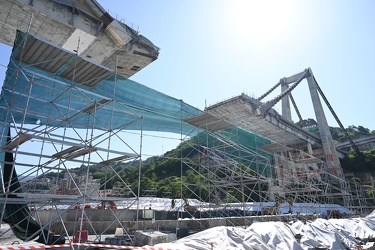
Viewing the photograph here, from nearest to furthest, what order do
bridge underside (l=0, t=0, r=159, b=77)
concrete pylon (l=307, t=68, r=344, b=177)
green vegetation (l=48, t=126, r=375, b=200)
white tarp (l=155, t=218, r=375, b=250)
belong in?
white tarp (l=155, t=218, r=375, b=250) → bridge underside (l=0, t=0, r=159, b=77) → concrete pylon (l=307, t=68, r=344, b=177) → green vegetation (l=48, t=126, r=375, b=200)

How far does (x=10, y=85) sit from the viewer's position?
10266 millimetres

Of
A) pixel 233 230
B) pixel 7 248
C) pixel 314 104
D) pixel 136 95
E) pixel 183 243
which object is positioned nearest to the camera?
pixel 7 248

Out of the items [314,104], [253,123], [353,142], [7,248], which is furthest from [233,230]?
[353,142]

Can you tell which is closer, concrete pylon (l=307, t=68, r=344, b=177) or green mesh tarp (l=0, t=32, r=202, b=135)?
green mesh tarp (l=0, t=32, r=202, b=135)

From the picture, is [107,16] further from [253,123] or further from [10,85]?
[253,123]

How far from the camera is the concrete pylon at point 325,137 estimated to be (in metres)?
35.8

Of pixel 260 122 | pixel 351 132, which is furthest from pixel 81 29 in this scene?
pixel 351 132

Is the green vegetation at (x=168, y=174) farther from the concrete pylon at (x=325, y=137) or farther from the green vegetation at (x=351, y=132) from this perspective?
the green vegetation at (x=351, y=132)

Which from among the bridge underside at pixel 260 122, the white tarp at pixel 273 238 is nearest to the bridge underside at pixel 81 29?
the bridge underside at pixel 260 122

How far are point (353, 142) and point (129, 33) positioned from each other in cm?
4901

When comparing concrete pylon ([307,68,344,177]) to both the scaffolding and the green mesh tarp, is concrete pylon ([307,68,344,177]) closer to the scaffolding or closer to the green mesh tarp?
the scaffolding

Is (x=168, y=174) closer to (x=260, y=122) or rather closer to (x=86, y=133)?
(x=260, y=122)

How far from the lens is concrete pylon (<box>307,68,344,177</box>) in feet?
117

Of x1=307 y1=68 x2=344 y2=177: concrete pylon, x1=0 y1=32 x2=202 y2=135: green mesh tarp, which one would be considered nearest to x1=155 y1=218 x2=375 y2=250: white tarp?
x1=0 y1=32 x2=202 y2=135: green mesh tarp
